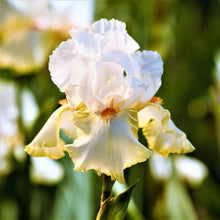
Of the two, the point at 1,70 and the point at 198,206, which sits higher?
the point at 1,70

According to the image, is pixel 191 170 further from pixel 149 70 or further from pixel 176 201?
pixel 149 70

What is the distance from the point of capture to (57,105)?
0.72 m

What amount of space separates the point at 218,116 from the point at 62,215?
1.45 feet

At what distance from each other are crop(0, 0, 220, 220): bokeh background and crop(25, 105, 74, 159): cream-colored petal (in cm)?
29

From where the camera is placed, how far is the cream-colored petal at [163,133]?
381 mm

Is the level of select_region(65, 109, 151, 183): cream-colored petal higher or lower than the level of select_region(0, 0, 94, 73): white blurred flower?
lower

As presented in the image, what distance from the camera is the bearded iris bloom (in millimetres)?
346

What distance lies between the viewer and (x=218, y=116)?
89 centimetres

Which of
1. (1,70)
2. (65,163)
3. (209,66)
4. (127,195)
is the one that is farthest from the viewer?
(209,66)

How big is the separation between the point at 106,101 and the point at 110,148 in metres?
0.06

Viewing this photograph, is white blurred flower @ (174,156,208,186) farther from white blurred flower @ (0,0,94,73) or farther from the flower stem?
the flower stem

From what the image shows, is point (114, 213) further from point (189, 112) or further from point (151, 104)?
point (189, 112)

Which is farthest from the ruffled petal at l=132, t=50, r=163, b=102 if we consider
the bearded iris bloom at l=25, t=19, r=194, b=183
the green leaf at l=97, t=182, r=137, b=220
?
the green leaf at l=97, t=182, r=137, b=220

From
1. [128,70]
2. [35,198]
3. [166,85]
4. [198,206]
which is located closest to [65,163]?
[35,198]
